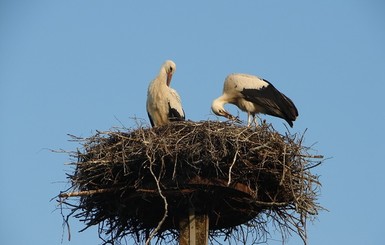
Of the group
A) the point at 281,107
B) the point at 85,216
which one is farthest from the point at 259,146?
the point at 281,107

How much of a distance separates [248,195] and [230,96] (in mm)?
3205

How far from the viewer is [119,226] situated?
7.90m

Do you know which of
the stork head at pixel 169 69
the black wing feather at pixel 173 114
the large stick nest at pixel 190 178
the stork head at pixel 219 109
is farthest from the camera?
the stork head at pixel 169 69

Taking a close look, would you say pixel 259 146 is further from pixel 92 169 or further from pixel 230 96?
pixel 230 96

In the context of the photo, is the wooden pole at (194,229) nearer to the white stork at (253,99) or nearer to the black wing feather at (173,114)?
the black wing feather at (173,114)

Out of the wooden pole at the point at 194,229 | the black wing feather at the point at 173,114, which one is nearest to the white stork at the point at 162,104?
the black wing feather at the point at 173,114

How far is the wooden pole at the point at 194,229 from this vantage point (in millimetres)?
7395

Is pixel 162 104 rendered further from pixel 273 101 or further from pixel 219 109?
pixel 273 101

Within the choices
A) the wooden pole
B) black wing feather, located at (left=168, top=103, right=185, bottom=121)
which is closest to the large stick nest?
the wooden pole

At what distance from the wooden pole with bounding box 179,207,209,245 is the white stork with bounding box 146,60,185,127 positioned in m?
2.25

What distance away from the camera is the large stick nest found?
24.2ft

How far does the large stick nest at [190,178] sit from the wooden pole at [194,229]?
7 cm

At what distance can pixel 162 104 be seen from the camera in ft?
32.3

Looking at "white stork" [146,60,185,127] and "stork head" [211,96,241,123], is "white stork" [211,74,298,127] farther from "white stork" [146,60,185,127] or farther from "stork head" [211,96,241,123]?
"white stork" [146,60,185,127]
